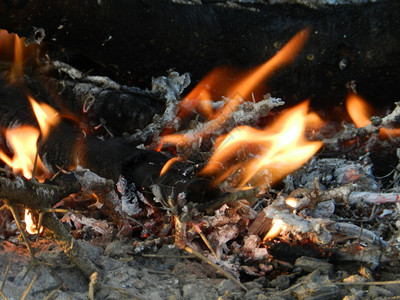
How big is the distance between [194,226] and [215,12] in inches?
67.7

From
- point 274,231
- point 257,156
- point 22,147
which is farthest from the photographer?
point 22,147

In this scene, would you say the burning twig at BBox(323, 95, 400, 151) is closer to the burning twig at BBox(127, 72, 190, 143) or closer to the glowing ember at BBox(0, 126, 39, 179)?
the burning twig at BBox(127, 72, 190, 143)

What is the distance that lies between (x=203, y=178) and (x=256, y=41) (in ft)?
4.48

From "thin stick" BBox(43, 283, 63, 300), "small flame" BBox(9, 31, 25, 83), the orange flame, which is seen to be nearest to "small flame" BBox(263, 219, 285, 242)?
the orange flame

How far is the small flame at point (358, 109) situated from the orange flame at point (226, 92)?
0.57 meters

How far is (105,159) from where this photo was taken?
2443 millimetres

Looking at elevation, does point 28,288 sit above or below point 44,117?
below

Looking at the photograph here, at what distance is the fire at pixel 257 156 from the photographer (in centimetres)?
248

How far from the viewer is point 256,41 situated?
3.21 meters

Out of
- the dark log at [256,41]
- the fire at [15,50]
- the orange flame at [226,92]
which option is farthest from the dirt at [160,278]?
Result: the fire at [15,50]

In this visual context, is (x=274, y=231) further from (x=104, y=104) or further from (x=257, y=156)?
(x=104, y=104)

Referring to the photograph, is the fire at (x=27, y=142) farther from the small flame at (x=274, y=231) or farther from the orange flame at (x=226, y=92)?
the small flame at (x=274, y=231)

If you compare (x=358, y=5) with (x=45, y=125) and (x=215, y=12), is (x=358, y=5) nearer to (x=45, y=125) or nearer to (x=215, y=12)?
(x=215, y=12)

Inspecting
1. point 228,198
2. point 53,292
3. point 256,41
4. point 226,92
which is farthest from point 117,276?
point 256,41
